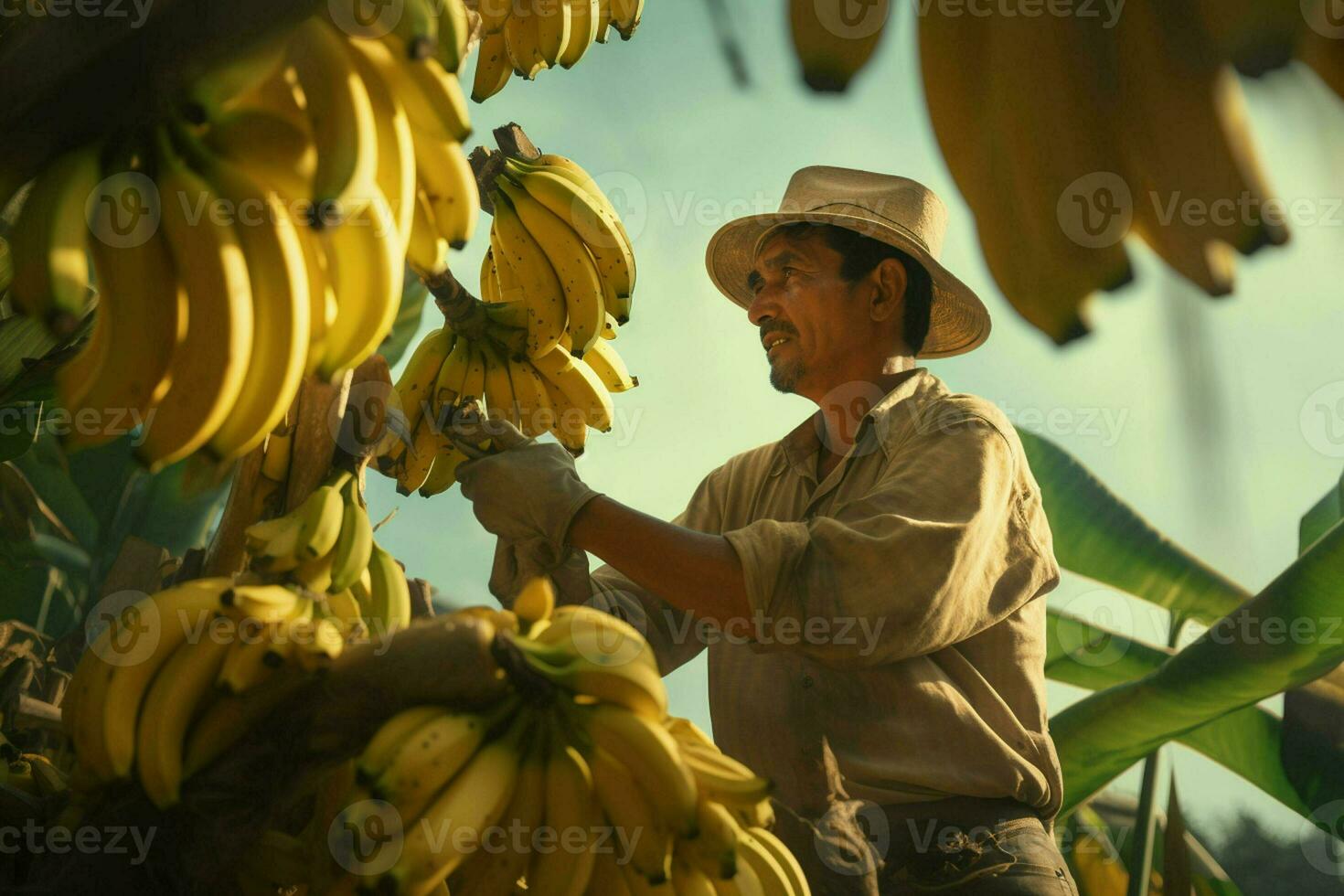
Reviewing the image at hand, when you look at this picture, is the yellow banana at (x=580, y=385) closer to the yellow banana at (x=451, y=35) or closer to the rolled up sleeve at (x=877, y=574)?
the rolled up sleeve at (x=877, y=574)

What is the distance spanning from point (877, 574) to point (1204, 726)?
236 cm

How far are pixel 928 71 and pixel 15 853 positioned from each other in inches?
37.4

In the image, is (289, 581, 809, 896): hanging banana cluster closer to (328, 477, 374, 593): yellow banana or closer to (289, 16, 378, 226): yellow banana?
(328, 477, 374, 593): yellow banana

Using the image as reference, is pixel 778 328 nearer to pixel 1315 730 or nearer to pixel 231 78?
pixel 231 78

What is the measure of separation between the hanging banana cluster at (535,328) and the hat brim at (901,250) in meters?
0.43

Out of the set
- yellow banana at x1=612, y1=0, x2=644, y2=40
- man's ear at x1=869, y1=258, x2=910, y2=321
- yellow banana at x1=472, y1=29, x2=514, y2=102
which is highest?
yellow banana at x1=612, y1=0, x2=644, y2=40

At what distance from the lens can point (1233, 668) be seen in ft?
9.11

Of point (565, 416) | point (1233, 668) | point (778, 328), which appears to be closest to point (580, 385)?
point (565, 416)

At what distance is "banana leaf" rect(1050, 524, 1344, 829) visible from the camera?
260cm

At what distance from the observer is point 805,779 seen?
5.10ft

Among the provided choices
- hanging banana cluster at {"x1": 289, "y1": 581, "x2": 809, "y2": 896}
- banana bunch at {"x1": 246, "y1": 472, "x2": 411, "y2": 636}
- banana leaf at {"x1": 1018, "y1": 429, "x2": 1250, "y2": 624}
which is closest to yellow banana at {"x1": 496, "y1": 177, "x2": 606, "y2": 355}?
banana bunch at {"x1": 246, "y1": 472, "x2": 411, "y2": 636}

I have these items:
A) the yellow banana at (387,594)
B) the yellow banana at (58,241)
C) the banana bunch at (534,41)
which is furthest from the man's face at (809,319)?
the yellow banana at (58,241)

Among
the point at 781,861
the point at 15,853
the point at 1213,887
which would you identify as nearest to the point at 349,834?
the point at 15,853

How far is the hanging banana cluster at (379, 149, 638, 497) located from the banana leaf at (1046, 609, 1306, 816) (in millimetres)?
2133
